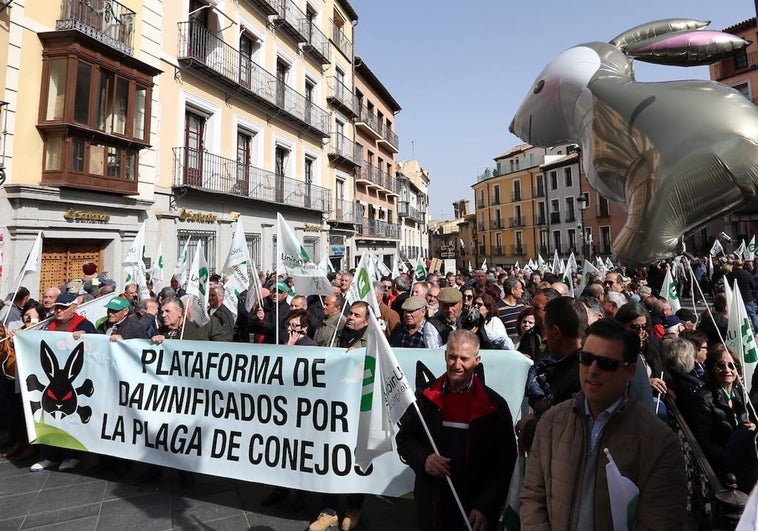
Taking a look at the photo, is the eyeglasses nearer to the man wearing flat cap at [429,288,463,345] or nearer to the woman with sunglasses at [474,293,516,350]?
the man wearing flat cap at [429,288,463,345]

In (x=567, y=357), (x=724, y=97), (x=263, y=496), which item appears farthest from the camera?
(x=263, y=496)

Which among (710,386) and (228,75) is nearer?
(710,386)

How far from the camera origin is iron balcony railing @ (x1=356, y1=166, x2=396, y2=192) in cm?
2677

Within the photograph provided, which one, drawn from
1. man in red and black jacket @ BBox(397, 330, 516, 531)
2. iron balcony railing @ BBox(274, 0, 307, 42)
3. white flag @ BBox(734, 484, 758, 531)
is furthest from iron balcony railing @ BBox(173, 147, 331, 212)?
white flag @ BBox(734, 484, 758, 531)

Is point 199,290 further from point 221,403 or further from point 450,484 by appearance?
point 450,484

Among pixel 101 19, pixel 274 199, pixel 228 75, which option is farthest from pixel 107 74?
pixel 274 199

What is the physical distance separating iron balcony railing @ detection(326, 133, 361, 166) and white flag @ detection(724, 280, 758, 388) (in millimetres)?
19636

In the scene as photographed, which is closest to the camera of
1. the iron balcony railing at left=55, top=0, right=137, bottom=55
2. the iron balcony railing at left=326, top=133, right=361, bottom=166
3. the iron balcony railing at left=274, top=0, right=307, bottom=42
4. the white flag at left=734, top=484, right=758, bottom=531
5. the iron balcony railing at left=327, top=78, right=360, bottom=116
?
the white flag at left=734, top=484, right=758, bottom=531

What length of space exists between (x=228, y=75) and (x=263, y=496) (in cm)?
1443

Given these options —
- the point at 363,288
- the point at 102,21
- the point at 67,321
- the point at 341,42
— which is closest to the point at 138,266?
the point at 67,321

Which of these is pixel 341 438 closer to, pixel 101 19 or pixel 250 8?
pixel 101 19

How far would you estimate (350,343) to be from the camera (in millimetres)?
4172

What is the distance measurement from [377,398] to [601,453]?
1.48 m

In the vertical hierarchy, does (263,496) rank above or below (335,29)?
below
